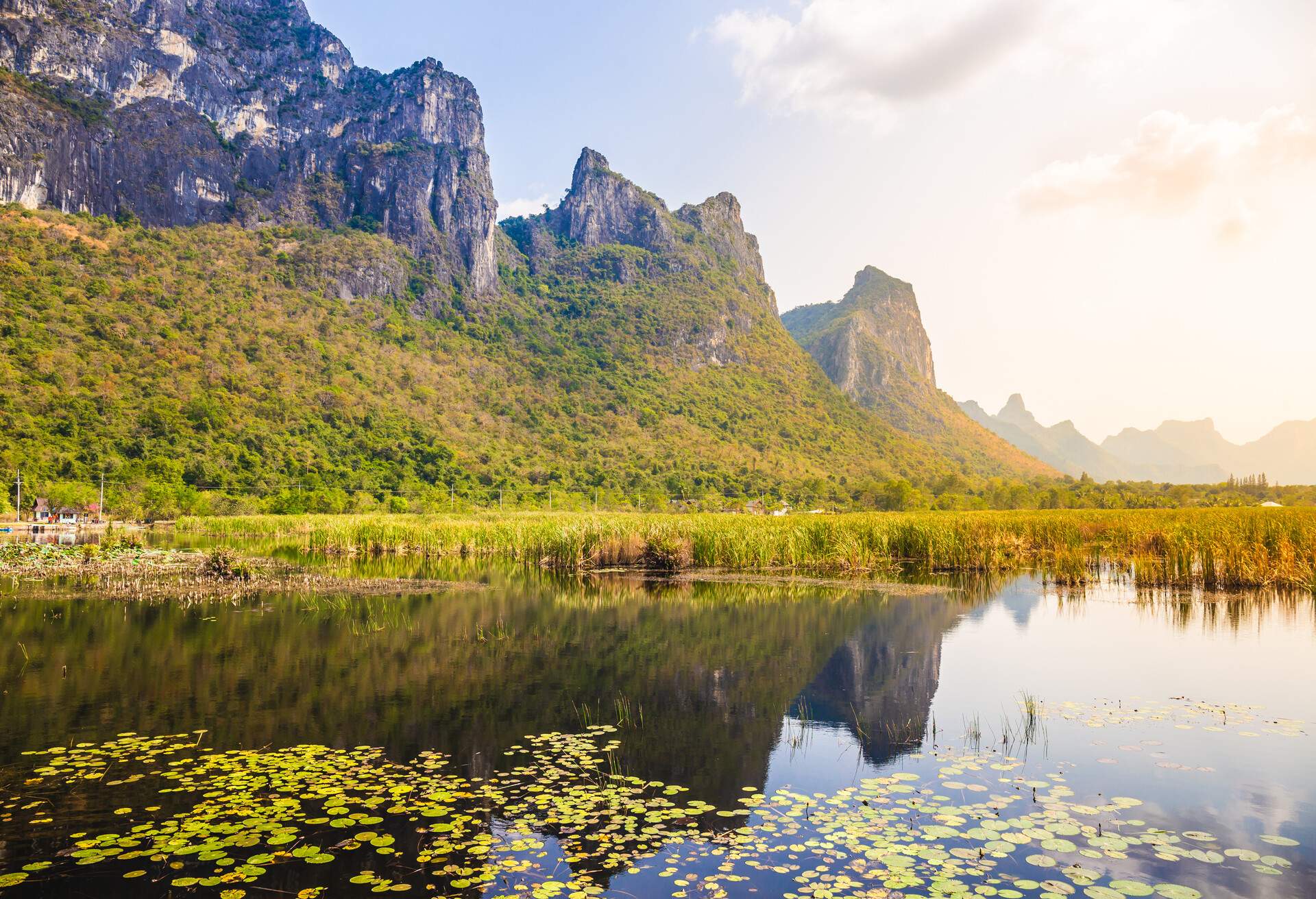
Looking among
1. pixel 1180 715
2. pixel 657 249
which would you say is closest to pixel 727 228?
pixel 657 249

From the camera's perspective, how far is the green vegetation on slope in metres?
71.7

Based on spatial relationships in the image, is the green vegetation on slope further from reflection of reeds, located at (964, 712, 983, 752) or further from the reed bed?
reflection of reeds, located at (964, 712, 983, 752)

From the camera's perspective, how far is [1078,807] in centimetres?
706

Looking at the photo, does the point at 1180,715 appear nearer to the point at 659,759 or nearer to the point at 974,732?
the point at 974,732

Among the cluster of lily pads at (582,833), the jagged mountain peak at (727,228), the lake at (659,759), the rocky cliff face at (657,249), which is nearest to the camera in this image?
the cluster of lily pads at (582,833)

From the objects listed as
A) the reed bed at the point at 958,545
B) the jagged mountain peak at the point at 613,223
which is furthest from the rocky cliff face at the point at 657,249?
the reed bed at the point at 958,545

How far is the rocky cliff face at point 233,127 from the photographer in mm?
111562

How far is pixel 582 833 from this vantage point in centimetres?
644

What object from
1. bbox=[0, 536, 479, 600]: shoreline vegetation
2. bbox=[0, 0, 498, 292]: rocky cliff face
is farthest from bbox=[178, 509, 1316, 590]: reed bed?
bbox=[0, 0, 498, 292]: rocky cliff face

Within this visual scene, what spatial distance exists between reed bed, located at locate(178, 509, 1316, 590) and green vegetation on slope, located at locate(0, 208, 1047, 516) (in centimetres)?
4490

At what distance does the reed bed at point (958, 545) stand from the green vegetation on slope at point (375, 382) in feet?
147

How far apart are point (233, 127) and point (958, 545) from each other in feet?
521

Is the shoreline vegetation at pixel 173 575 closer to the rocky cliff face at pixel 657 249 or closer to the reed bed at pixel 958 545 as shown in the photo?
the reed bed at pixel 958 545

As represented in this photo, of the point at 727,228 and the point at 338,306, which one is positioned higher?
the point at 727,228
